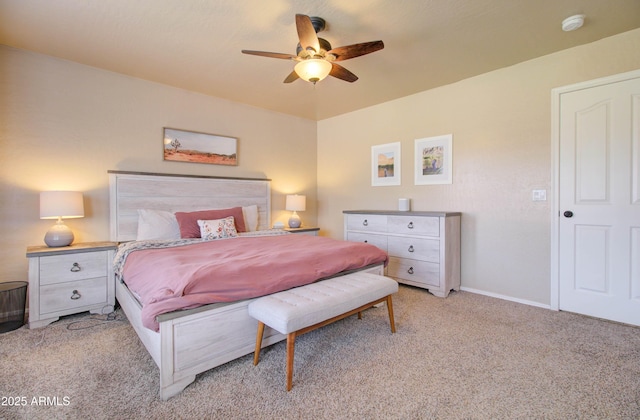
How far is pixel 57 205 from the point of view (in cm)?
265

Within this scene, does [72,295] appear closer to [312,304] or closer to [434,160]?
[312,304]

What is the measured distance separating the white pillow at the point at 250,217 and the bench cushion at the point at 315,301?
6.76 ft

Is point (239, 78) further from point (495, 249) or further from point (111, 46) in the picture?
point (495, 249)

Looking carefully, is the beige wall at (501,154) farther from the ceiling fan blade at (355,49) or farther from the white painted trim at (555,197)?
the ceiling fan blade at (355,49)

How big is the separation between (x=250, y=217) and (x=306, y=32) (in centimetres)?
264

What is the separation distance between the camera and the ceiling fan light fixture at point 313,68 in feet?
7.34

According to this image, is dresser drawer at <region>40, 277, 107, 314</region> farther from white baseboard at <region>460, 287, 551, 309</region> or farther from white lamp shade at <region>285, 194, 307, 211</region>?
white baseboard at <region>460, 287, 551, 309</region>

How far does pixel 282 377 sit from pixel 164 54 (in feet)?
9.80

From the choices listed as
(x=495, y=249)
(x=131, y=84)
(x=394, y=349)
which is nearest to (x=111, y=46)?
(x=131, y=84)

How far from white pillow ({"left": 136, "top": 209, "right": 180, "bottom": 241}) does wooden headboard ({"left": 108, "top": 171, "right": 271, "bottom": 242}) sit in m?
0.13

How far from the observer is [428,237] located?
3.33 m

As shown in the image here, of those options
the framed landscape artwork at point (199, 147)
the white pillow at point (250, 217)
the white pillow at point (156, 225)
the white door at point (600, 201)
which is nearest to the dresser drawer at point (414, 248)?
the white door at point (600, 201)

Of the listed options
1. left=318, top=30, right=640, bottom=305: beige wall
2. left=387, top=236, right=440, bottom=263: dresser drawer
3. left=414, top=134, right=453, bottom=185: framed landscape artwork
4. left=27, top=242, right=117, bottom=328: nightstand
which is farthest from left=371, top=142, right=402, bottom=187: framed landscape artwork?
left=27, top=242, right=117, bottom=328: nightstand

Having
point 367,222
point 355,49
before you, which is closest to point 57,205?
point 355,49
